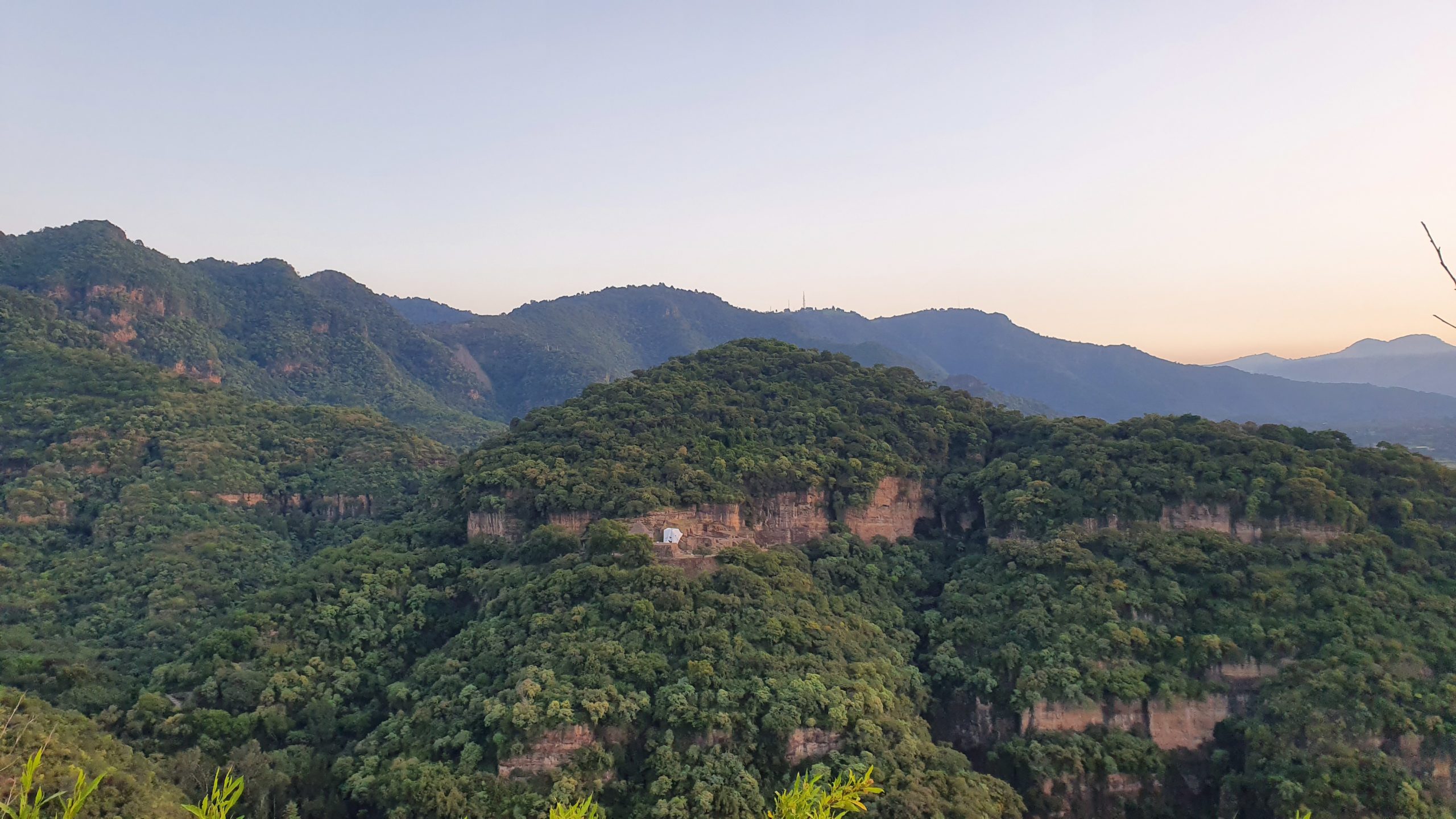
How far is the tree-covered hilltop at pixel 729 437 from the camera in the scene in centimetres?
4172

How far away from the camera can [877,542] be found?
1758 inches

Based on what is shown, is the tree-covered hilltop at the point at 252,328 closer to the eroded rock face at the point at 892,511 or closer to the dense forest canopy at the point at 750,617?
the dense forest canopy at the point at 750,617

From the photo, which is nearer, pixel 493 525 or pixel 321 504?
pixel 493 525

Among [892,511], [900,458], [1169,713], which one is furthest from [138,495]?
[1169,713]

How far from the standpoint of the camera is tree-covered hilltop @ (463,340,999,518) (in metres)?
41.7

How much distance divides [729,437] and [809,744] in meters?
21.2

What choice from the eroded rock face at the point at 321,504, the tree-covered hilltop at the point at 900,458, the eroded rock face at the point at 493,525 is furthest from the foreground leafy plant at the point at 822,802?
the eroded rock face at the point at 321,504

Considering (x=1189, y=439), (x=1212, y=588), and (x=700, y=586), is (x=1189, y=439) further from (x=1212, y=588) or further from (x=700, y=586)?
(x=700, y=586)

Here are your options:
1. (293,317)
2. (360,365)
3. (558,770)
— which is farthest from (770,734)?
(293,317)

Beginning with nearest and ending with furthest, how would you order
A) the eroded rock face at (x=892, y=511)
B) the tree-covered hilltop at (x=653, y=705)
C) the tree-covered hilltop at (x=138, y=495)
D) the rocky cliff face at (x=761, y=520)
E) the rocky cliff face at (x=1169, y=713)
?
1. the tree-covered hilltop at (x=653, y=705)
2. the rocky cliff face at (x=1169, y=713)
3. the tree-covered hilltop at (x=138, y=495)
4. the rocky cliff face at (x=761, y=520)
5. the eroded rock face at (x=892, y=511)

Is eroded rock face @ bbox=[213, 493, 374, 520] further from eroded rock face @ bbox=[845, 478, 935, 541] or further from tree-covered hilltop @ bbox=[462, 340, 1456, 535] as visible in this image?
eroded rock face @ bbox=[845, 478, 935, 541]

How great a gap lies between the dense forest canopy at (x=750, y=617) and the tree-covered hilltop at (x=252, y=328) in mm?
35470

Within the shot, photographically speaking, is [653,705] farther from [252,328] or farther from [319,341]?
[252,328]

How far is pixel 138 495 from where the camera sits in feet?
160
